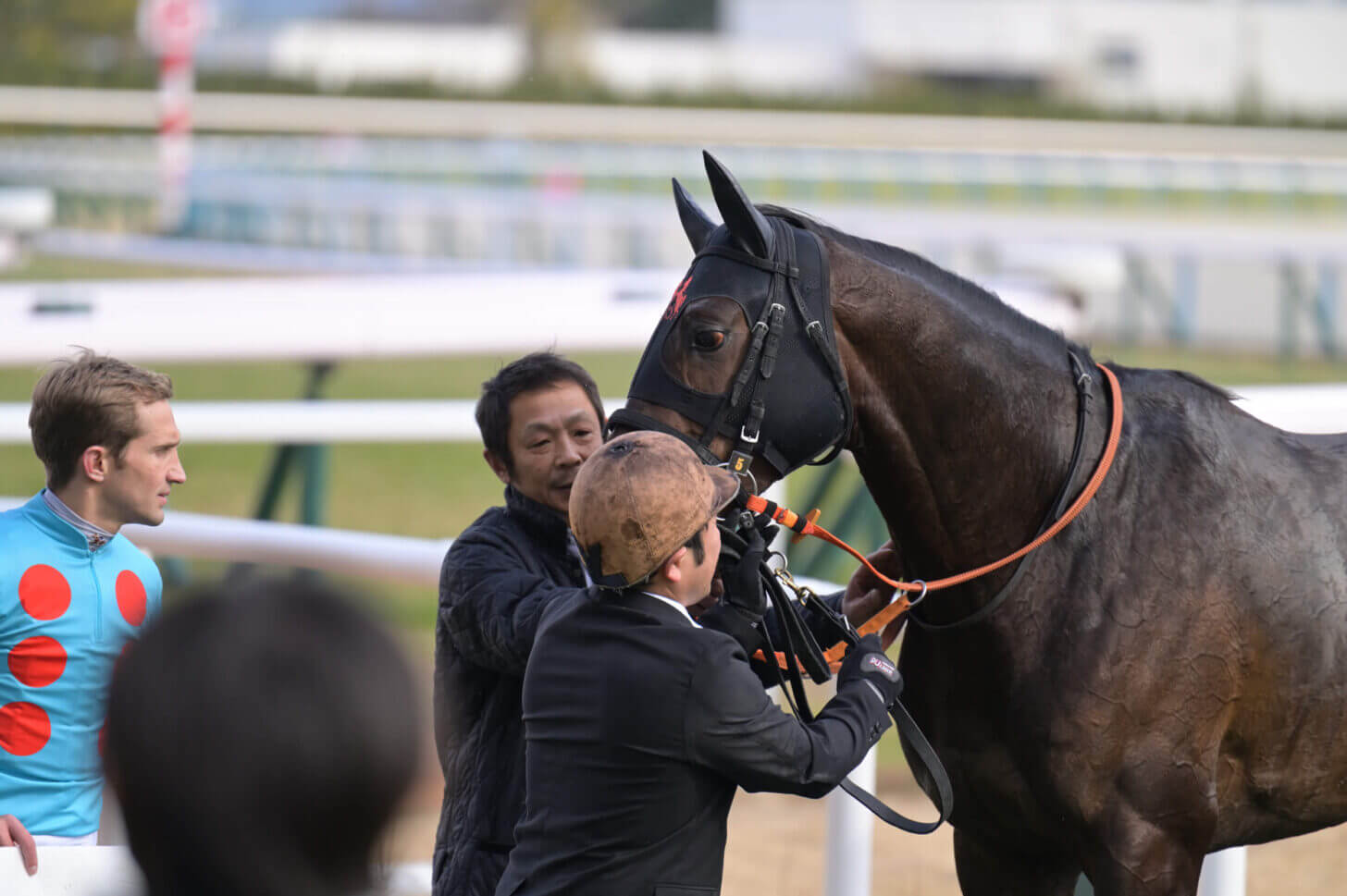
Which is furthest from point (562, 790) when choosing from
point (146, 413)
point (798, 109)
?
point (798, 109)

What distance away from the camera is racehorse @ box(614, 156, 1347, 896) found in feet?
8.04

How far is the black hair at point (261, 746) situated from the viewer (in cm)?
109

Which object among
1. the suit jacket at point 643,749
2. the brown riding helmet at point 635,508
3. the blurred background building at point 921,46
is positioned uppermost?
the blurred background building at point 921,46

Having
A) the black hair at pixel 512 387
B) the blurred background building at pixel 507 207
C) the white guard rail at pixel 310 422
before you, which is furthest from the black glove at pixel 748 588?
the white guard rail at pixel 310 422

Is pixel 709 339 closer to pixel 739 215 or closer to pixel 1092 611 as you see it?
pixel 739 215

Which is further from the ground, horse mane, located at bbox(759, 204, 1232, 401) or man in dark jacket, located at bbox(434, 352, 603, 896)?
horse mane, located at bbox(759, 204, 1232, 401)

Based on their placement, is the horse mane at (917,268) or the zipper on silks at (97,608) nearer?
the zipper on silks at (97,608)

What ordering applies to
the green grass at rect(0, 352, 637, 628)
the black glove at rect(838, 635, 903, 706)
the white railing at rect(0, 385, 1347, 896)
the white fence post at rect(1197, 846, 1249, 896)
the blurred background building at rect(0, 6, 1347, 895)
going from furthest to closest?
1. the green grass at rect(0, 352, 637, 628)
2. the blurred background building at rect(0, 6, 1347, 895)
3. the white fence post at rect(1197, 846, 1249, 896)
4. the white railing at rect(0, 385, 1347, 896)
5. the black glove at rect(838, 635, 903, 706)

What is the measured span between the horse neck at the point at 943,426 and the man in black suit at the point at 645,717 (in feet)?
1.50

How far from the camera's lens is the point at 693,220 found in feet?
8.84

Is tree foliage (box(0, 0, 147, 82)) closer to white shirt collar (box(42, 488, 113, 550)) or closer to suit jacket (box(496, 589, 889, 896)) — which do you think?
white shirt collar (box(42, 488, 113, 550))

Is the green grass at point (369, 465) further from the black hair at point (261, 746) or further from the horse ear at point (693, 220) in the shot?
the black hair at point (261, 746)

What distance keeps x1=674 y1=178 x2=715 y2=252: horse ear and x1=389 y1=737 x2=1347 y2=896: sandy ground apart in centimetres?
176

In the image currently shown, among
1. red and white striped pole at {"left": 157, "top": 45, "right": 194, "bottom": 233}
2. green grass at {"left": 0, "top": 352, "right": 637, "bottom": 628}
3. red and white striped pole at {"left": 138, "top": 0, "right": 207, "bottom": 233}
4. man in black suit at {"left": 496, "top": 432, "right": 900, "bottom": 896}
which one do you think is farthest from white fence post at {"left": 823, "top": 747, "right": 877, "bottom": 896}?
red and white striped pole at {"left": 138, "top": 0, "right": 207, "bottom": 233}
